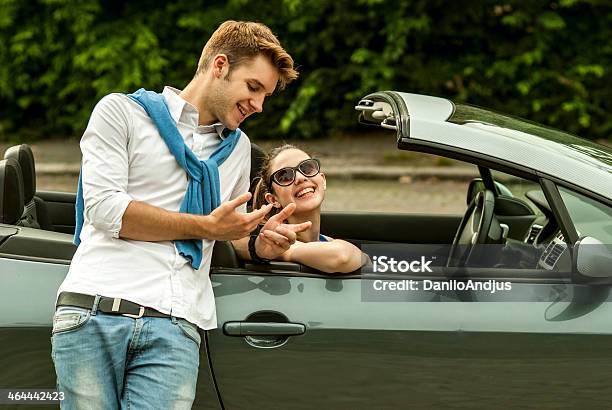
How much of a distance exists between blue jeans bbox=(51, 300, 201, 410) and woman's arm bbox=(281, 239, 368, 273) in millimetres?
434

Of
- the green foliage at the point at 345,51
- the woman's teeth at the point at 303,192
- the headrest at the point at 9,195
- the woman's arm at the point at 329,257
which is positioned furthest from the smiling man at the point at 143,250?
the green foliage at the point at 345,51

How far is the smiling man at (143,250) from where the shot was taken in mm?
2574

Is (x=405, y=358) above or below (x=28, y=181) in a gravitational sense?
below

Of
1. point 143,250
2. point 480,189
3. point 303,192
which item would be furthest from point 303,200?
point 480,189

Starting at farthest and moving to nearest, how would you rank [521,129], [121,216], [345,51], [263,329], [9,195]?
[345,51] → [9,195] → [521,129] → [263,329] → [121,216]

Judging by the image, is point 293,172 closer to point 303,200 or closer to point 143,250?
point 303,200

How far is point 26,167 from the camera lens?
3551mm

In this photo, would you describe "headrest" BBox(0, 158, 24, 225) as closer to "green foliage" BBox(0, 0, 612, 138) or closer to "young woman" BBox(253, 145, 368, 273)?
"young woman" BBox(253, 145, 368, 273)

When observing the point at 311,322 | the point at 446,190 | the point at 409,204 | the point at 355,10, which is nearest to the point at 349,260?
the point at 311,322

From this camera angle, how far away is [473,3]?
11.7m

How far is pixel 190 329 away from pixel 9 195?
0.95m

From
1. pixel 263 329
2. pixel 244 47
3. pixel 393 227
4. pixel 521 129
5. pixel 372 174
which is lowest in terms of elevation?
pixel 372 174

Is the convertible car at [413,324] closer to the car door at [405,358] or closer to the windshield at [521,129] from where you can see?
the car door at [405,358]

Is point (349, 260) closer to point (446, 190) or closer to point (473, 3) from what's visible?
point (446, 190)
